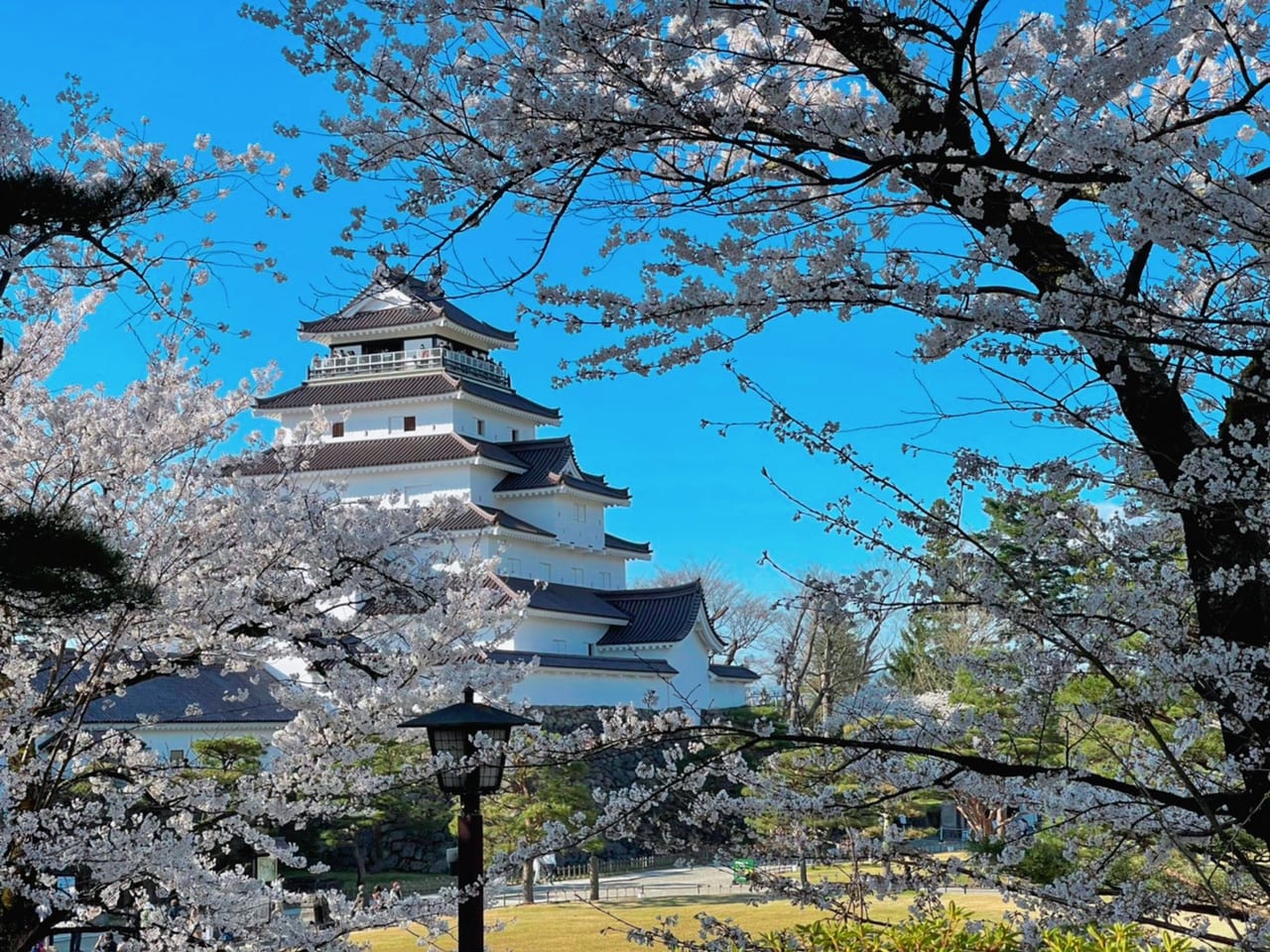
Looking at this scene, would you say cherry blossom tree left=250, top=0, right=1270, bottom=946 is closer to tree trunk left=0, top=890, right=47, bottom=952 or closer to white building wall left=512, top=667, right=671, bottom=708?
tree trunk left=0, top=890, right=47, bottom=952

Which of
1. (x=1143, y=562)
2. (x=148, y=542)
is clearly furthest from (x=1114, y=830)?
(x=148, y=542)

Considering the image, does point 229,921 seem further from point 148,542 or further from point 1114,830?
point 1114,830

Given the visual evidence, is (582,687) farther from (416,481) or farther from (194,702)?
(194,702)

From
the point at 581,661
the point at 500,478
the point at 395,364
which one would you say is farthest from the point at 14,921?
the point at 395,364

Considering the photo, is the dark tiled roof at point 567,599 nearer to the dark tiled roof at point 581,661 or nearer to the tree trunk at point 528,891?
the dark tiled roof at point 581,661

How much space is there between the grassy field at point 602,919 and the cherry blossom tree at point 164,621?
7563 mm

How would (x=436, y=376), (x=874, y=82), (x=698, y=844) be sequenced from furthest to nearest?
1. (x=436, y=376)
2. (x=874, y=82)
3. (x=698, y=844)

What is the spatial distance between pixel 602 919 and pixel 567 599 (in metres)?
10.3

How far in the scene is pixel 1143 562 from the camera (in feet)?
8.34

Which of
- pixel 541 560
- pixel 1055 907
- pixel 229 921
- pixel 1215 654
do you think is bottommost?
pixel 229 921

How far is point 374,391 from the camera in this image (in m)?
27.6

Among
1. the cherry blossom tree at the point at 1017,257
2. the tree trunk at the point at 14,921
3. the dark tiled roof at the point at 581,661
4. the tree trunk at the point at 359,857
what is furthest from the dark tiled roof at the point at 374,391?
the cherry blossom tree at the point at 1017,257

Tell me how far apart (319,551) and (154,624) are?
3.08ft

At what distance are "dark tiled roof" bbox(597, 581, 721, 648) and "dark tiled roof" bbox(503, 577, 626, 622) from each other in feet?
1.20
